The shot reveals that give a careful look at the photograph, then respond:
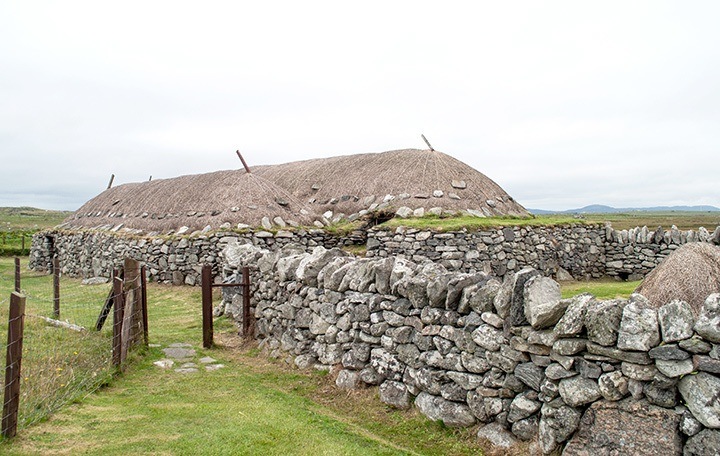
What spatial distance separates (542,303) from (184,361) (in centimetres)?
747

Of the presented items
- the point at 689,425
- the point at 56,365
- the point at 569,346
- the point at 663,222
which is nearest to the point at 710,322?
the point at 689,425

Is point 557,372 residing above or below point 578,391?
above

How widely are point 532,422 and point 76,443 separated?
5.36 metres

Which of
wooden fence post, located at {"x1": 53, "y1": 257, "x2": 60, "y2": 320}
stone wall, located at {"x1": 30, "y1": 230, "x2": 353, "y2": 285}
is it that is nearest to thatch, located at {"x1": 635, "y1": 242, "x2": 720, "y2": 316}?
wooden fence post, located at {"x1": 53, "y1": 257, "x2": 60, "y2": 320}

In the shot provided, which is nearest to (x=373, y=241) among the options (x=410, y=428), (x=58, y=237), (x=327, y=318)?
(x=327, y=318)

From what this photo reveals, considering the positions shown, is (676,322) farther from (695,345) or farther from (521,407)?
(521,407)

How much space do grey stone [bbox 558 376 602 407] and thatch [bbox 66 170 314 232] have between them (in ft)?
60.5

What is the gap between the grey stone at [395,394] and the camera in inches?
292

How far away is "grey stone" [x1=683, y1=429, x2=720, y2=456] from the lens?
450cm

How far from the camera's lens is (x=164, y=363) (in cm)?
991

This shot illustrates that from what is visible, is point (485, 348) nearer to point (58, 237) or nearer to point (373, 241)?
point (373, 241)

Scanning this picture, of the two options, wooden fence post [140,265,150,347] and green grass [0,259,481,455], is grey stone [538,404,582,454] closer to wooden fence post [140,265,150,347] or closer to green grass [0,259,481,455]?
green grass [0,259,481,455]

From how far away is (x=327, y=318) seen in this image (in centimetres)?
919

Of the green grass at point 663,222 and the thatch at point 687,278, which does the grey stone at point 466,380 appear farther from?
the green grass at point 663,222
